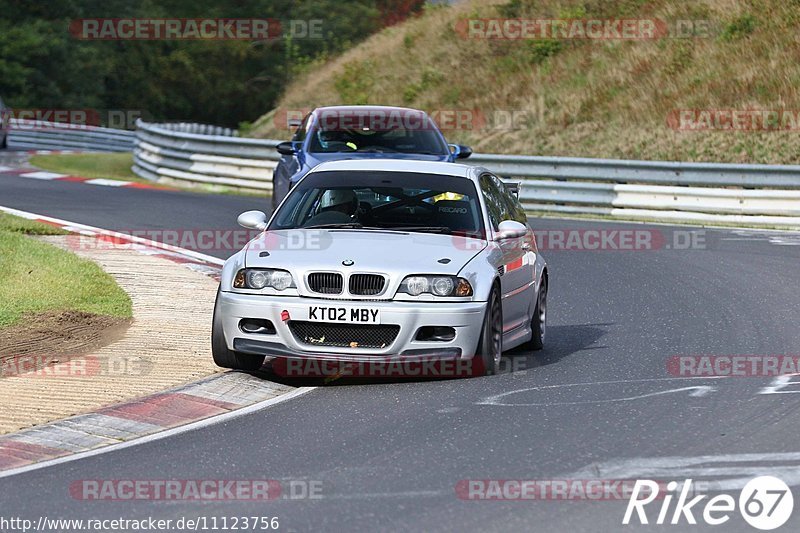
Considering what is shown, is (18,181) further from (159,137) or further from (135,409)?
(135,409)

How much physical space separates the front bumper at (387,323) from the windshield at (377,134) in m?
8.94

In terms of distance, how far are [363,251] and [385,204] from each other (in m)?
1.16

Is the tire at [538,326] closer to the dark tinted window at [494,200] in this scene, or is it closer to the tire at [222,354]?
the dark tinted window at [494,200]

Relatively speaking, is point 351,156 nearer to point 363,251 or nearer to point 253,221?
point 253,221

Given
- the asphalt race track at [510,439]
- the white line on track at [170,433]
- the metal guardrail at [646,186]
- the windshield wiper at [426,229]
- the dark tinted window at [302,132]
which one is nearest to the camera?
the asphalt race track at [510,439]

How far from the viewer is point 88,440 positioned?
8.12m

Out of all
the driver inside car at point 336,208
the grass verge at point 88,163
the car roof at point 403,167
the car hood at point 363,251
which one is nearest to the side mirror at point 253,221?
the car hood at point 363,251

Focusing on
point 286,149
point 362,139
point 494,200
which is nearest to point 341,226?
point 494,200

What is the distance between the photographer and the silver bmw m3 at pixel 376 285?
9797 mm

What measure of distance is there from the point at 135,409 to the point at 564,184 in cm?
1645

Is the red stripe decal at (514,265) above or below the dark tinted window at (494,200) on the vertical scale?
below

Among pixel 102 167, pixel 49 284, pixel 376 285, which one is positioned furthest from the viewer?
pixel 102 167

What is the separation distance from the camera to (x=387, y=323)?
384 inches

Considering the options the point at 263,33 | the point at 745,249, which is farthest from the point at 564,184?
the point at 263,33
